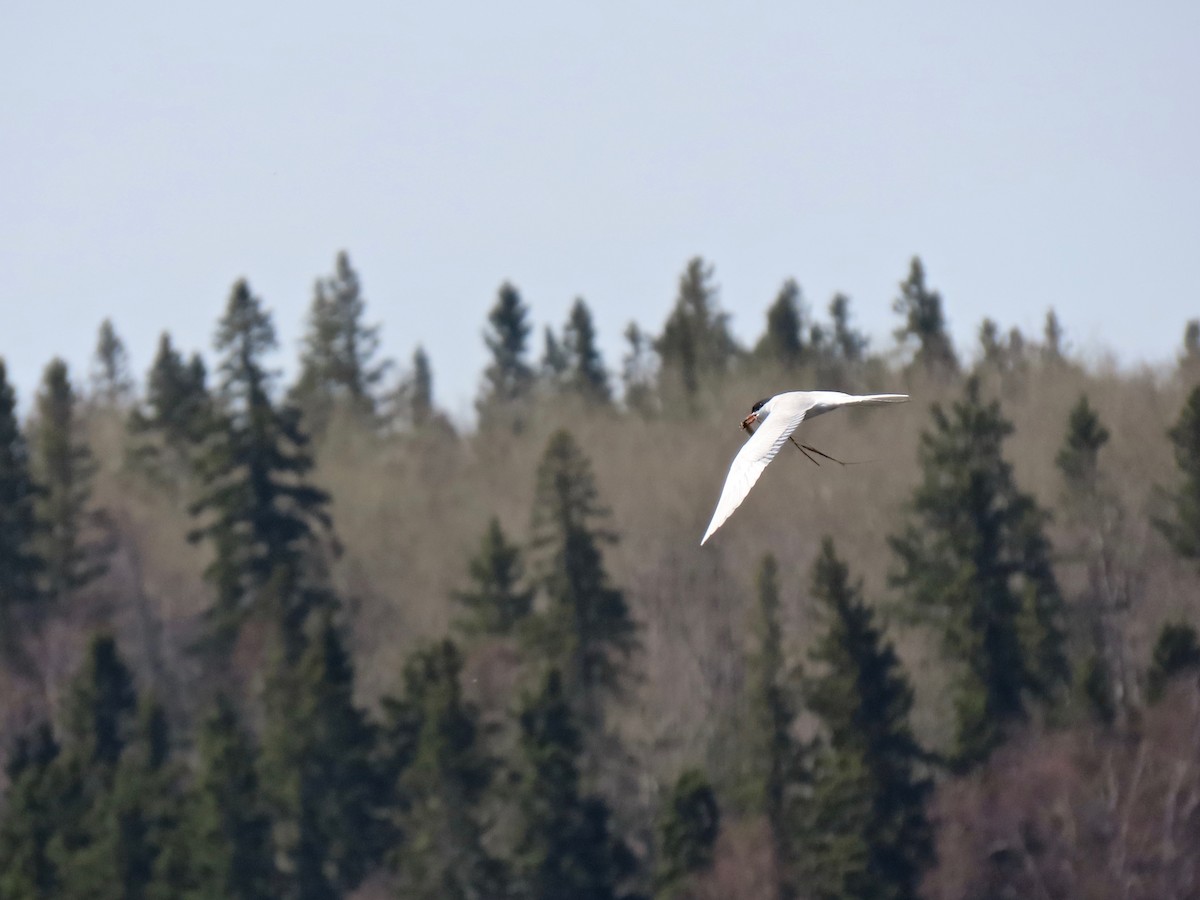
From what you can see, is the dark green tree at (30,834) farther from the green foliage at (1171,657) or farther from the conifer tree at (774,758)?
the green foliage at (1171,657)

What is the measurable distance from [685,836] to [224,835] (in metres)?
8.63

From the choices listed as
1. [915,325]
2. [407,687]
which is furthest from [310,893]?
[915,325]

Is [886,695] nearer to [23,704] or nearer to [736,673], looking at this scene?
[736,673]

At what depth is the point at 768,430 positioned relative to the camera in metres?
14.2

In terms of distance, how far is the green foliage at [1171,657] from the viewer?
155 feet

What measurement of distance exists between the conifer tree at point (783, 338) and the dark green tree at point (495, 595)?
96.0ft

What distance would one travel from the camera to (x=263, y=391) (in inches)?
2482

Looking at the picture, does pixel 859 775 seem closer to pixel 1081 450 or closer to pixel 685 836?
pixel 685 836

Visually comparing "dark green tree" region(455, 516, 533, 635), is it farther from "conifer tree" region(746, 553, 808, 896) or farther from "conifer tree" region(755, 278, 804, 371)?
"conifer tree" region(755, 278, 804, 371)

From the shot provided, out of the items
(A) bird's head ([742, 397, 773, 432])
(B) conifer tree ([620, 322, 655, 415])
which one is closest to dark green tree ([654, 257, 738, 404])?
(B) conifer tree ([620, 322, 655, 415])

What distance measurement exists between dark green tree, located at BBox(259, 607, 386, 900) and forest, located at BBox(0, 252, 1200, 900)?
0.08 metres

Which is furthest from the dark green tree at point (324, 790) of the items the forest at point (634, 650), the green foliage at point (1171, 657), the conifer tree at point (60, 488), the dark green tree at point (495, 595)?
the conifer tree at point (60, 488)

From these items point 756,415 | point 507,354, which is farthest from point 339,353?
point 756,415

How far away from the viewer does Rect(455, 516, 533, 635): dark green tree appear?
55.3 meters
